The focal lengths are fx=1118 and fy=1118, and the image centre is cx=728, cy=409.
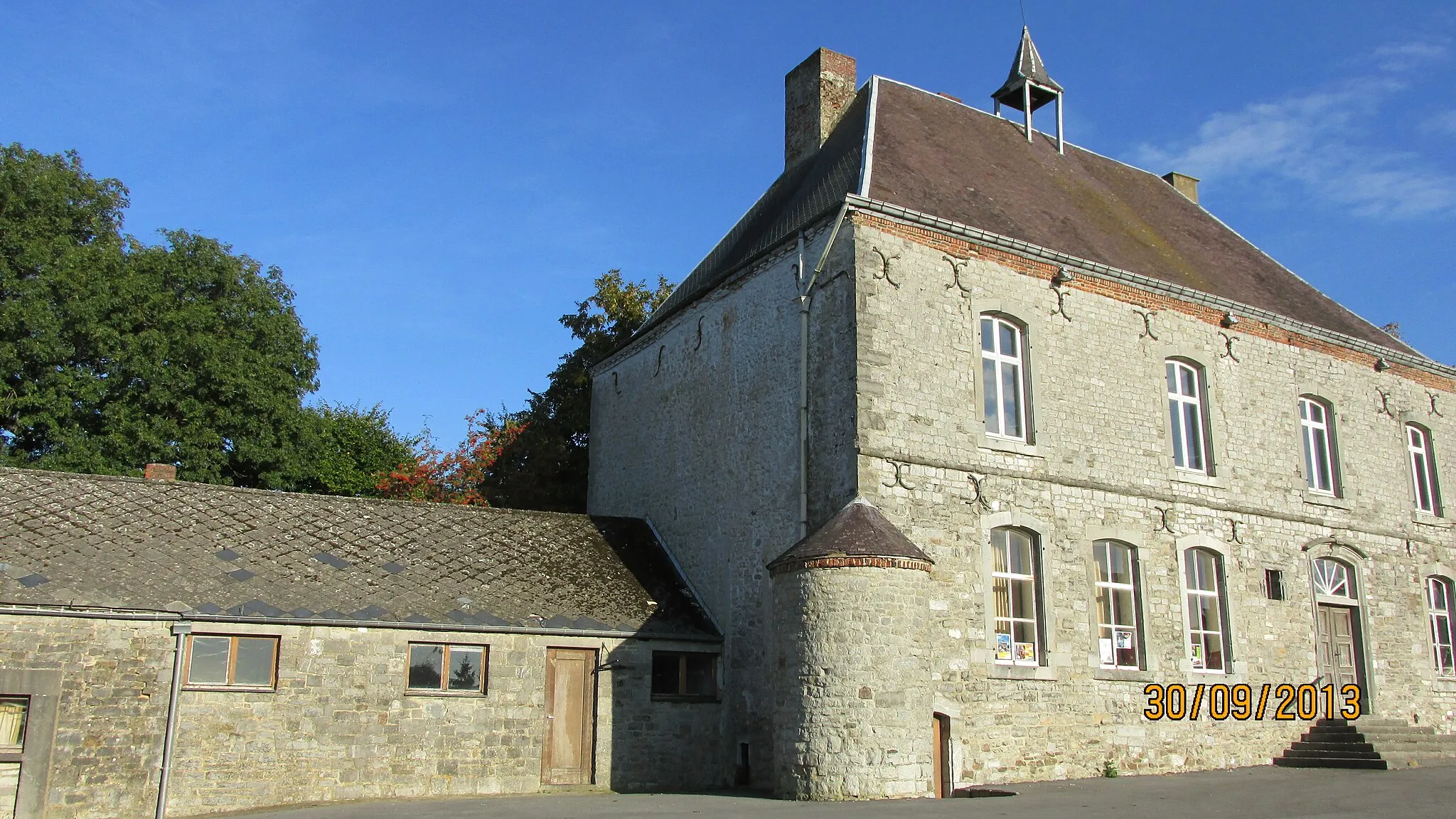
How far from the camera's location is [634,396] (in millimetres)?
20453

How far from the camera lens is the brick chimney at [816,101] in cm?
1952


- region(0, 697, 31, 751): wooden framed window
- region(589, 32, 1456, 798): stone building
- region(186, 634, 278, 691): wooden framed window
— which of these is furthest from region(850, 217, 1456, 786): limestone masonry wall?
region(0, 697, 31, 751): wooden framed window

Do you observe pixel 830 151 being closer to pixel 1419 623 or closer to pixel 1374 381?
pixel 1374 381

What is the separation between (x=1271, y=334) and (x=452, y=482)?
18.3 m

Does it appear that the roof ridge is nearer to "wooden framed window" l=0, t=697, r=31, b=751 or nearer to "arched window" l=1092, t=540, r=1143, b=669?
"wooden framed window" l=0, t=697, r=31, b=751

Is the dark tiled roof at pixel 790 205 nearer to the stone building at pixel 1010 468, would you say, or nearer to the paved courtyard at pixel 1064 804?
the stone building at pixel 1010 468

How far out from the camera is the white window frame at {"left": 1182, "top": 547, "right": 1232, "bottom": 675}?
16.1 metres

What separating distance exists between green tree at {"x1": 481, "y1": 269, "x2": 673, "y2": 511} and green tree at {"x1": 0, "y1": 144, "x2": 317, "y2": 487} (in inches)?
182

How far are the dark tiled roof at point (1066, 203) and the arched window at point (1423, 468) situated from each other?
1628 millimetres

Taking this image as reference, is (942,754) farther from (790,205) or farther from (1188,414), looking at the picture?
(790,205)

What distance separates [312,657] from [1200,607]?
12.3 meters

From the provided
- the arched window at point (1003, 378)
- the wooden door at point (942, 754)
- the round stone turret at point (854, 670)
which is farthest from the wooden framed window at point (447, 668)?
the arched window at point (1003, 378)

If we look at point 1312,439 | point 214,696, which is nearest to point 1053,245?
point 1312,439

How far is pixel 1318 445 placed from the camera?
1883 cm
